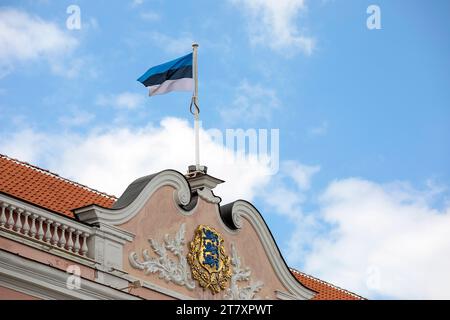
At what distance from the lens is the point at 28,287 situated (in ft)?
91.1

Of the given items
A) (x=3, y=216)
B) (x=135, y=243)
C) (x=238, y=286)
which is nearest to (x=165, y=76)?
(x=135, y=243)

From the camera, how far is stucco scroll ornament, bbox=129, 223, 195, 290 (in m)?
31.0

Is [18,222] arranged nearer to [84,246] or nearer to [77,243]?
[77,243]

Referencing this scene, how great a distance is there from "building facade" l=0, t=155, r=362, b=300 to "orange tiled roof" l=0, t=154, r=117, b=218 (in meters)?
0.04

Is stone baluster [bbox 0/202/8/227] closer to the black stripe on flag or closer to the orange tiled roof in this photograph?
the orange tiled roof

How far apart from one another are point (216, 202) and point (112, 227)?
3.64 m

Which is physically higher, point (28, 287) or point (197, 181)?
point (197, 181)

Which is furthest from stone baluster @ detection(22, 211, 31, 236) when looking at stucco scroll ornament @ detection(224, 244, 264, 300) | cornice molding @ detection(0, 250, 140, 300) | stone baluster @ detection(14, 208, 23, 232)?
stucco scroll ornament @ detection(224, 244, 264, 300)

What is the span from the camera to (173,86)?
34.5 m

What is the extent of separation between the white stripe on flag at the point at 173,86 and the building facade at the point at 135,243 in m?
2.29

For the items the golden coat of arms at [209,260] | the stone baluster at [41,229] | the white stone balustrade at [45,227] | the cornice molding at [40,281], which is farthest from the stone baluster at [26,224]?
the golden coat of arms at [209,260]

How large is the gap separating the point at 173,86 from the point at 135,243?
5.10 meters
